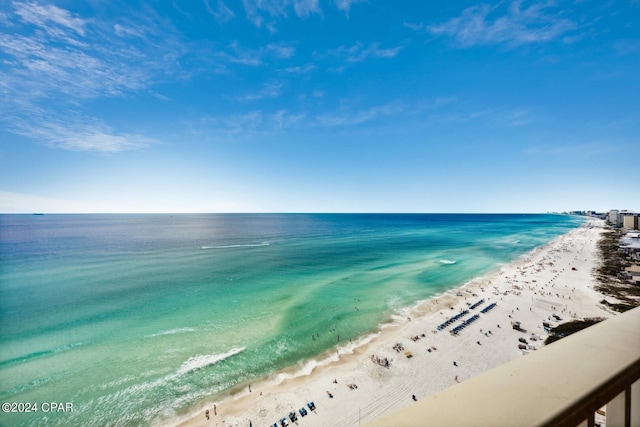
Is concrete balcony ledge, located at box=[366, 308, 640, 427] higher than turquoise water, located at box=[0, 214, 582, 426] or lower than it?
higher

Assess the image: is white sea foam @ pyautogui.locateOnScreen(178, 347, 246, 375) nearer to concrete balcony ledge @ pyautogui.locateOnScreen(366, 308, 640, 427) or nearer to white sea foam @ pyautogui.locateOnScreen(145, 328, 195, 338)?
white sea foam @ pyautogui.locateOnScreen(145, 328, 195, 338)

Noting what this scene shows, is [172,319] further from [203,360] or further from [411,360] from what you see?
[411,360]

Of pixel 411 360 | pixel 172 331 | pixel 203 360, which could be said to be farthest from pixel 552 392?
pixel 172 331

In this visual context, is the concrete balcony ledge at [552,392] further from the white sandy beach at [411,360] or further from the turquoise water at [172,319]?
the turquoise water at [172,319]

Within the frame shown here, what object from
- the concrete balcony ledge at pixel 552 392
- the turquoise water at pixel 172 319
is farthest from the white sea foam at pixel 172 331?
the concrete balcony ledge at pixel 552 392

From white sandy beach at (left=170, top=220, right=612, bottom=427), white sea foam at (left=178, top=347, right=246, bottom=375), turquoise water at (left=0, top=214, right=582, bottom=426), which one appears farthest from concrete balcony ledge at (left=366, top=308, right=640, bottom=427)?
white sea foam at (left=178, top=347, right=246, bottom=375)
